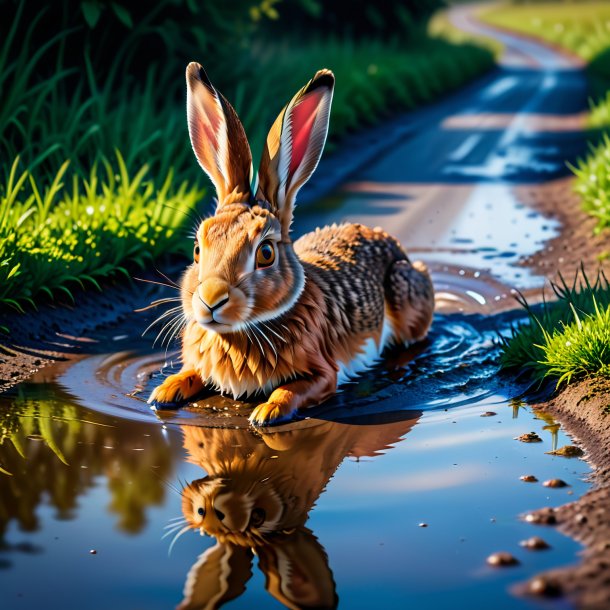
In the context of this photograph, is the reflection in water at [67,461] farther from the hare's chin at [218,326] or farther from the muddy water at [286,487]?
the hare's chin at [218,326]

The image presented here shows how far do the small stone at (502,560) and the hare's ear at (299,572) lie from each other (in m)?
0.57

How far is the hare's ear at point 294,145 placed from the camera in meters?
5.19

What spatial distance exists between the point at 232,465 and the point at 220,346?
80 centimetres

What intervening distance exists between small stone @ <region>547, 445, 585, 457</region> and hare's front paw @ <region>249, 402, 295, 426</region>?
127 centimetres

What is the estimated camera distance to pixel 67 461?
4715 millimetres

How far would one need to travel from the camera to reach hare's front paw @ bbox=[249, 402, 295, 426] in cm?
507

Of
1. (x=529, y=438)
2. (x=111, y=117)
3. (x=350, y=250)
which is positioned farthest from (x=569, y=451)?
(x=111, y=117)

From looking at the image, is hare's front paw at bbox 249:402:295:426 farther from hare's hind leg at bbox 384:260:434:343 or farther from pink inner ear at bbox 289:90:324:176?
hare's hind leg at bbox 384:260:434:343

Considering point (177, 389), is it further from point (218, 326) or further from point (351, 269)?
point (351, 269)

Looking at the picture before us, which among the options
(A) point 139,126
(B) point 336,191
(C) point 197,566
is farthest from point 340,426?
(B) point 336,191

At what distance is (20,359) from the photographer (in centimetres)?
611

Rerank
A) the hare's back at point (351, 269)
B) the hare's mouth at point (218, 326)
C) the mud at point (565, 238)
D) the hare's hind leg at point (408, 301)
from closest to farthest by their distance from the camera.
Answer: the hare's mouth at point (218, 326)
the hare's back at point (351, 269)
the hare's hind leg at point (408, 301)
the mud at point (565, 238)

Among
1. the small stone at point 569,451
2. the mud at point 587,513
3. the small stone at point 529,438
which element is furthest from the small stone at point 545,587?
the small stone at point 529,438

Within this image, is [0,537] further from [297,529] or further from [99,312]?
[99,312]
